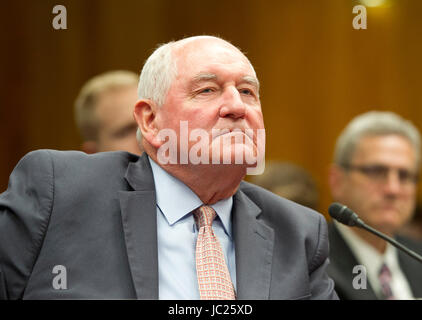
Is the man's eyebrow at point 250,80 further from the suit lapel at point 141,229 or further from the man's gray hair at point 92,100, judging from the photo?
the man's gray hair at point 92,100

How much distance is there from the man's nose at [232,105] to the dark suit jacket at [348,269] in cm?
116

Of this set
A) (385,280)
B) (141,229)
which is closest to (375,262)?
(385,280)

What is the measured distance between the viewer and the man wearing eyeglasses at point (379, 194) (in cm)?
297

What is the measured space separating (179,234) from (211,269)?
13 centimetres

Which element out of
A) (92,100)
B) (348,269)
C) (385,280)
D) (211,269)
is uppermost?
(92,100)

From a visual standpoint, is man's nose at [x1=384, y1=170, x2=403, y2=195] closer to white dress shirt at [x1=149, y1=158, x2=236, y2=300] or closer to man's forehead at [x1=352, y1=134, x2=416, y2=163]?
man's forehead at [x1=352, y1=134, x2=416, y2=163]

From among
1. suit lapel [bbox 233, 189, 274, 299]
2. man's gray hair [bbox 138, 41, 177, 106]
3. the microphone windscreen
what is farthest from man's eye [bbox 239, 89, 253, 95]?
the microphone windscreen

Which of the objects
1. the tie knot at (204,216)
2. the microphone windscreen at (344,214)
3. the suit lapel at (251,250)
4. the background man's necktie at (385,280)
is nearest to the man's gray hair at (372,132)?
the background man's necktie at (385,280)

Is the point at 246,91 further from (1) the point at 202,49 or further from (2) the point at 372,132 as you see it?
(2) the point at 372,132

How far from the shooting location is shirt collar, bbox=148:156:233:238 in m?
1.70

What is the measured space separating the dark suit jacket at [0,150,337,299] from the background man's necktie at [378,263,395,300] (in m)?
1.19

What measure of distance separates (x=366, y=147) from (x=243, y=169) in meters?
1.54

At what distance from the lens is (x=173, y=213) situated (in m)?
1.70
